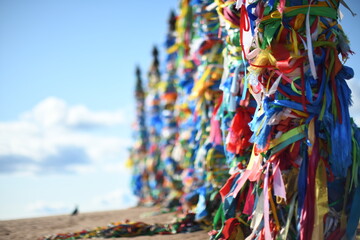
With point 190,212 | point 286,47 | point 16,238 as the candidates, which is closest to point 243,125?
point 286,47

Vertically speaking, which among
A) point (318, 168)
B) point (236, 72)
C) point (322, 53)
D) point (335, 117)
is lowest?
point (318, 168)

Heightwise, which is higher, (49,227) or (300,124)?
(300,124)

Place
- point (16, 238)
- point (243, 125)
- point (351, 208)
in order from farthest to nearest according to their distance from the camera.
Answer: point (16, 238), point (243, 125), point (351, 208)

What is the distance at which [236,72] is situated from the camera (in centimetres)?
334

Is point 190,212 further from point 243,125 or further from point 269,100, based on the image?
point 269,100

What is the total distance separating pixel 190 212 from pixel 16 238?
185 centimetres

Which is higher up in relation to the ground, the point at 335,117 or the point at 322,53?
the point at 322,53

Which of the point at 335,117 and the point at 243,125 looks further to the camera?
the point at 243,125

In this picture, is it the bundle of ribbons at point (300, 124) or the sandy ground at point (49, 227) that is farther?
the sandy ground at point (49, 227)

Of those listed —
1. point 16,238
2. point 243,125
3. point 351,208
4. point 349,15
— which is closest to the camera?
point 351,208

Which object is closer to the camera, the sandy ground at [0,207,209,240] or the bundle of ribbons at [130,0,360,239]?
the bundle of ribbons at [130,0,360,239]

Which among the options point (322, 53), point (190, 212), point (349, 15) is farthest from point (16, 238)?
point (349, 15)

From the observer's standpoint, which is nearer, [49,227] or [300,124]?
[300,124]

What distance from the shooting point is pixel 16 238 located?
13.6 feet
